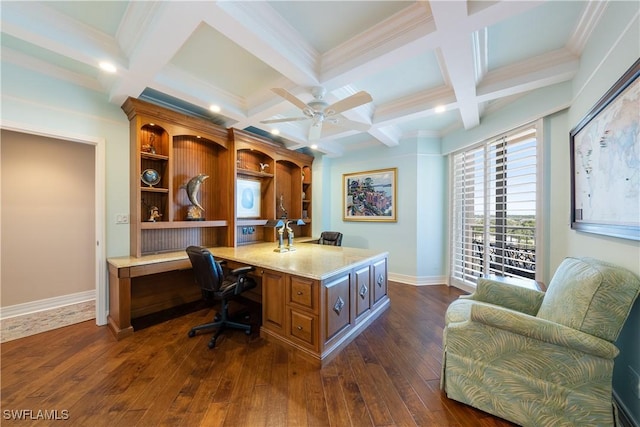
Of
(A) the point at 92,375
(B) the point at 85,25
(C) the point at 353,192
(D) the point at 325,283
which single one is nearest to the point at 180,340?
(A) the point at 92,375

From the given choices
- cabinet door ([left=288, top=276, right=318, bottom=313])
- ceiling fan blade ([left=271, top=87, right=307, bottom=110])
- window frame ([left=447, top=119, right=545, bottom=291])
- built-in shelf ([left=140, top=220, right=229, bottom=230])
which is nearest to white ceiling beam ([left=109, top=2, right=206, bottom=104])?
ceiling fan blade ([left=271, top=87, right=307, bottom=110])

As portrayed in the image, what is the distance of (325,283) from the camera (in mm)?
2062

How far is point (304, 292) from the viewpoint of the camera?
2104mm

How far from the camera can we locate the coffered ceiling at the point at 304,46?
158 cm

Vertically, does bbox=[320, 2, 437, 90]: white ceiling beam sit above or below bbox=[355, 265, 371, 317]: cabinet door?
above

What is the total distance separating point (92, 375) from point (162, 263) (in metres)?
1.07

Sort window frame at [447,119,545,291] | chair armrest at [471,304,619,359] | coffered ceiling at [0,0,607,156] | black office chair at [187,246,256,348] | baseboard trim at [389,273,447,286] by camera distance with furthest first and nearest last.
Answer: baseboard trim at [389,273,447,286] < window frame at [447,119,545,291] < black office chair at [187,246,256,348] < coffered ceiling at [0,0,607,156] < chair armrest at [471,304,619,359]

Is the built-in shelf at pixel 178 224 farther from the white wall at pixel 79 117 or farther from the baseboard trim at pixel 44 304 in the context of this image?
the baseboard trim at pixel 44 304

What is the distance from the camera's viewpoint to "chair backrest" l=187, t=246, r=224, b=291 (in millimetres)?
2252

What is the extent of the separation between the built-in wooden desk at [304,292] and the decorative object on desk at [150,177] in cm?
92

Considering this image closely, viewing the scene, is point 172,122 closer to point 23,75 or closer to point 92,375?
point 23,75

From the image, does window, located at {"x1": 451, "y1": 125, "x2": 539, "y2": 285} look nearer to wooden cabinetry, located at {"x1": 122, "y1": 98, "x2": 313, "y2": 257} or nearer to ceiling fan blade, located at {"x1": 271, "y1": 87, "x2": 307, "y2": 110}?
ceiling fan blade, located at {"x1": 271, "y1": 87, "x2": 307, "y2": 110}

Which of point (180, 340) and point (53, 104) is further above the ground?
point (53, 104)

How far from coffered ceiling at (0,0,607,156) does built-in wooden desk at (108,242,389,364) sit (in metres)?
1.77
